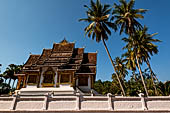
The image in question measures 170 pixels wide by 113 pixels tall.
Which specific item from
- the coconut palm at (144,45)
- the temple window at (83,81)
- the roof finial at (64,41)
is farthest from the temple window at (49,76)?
the coconut palm at (144,45)

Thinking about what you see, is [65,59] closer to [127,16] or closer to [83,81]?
[83,81]

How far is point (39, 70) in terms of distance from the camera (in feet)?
68.7

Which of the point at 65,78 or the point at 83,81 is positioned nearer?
the point at 65,78

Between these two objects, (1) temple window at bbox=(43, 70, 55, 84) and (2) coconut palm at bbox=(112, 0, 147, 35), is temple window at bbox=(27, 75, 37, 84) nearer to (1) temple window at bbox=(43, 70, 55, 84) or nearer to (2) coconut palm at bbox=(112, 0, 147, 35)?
(1) temple window at bbox=(43, 70, 55, 84)

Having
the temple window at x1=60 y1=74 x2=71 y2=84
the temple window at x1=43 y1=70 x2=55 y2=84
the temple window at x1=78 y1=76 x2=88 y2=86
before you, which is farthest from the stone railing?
the temple window at x1=78 y1=76 x2=88 y2=86

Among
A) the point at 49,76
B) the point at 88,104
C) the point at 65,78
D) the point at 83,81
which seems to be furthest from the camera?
the point at 83,81

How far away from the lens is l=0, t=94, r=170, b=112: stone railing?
11344mm

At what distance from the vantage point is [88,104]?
1148 cm

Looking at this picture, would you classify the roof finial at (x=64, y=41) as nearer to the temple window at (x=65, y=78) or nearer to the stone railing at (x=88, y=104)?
the temple window at (x=65, y=78)

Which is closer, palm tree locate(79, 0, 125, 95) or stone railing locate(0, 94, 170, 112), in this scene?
stone railing locate(0, 94, 170, 112)

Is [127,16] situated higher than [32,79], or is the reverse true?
[127,16]

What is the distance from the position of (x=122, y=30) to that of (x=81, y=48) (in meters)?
8.33

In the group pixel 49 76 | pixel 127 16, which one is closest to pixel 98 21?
pixel 127 16

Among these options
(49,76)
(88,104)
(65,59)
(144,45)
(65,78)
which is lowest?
(88,104)
